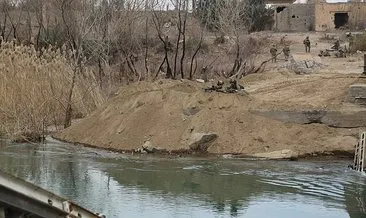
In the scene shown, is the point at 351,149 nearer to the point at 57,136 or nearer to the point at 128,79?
the point at 57,136

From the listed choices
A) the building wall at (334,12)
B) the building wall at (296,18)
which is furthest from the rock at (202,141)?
the building wall at (334,12)

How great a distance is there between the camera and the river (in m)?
8.82

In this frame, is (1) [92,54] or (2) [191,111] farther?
(1) [92,54]

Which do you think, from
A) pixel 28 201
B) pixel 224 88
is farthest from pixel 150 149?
pixel 28 201

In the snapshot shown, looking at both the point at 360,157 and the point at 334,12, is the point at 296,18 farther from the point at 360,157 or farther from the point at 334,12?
the point at 360,157

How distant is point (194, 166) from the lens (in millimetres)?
12391

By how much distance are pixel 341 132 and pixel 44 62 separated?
721cm

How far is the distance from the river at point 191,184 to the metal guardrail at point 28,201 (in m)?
4.27

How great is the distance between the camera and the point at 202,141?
45.7 ft

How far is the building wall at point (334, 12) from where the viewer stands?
143ft

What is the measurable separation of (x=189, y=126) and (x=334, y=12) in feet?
105

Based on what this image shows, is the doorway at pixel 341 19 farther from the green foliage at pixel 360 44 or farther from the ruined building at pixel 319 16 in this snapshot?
the green foliage at pixel 360 44

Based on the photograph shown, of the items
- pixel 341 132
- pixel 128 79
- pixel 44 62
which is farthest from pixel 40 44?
pixel 341 132

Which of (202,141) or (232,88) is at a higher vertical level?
(232,88)
